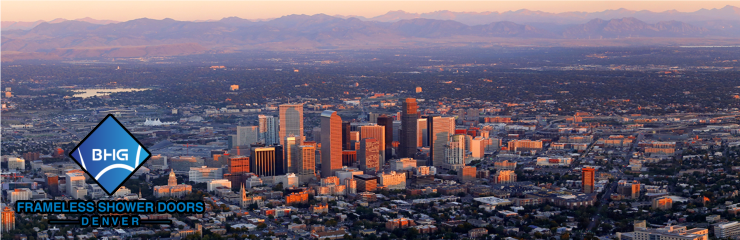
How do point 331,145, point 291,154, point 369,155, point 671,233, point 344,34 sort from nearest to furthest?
1. point 671,233
2. point 291,154
3. point 331,145
4. point 369,155
5. point 344,34

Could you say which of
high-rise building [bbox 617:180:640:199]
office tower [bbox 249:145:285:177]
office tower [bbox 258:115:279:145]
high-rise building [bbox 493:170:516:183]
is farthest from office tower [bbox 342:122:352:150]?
high-rise building [bbox 617:180:640:199]

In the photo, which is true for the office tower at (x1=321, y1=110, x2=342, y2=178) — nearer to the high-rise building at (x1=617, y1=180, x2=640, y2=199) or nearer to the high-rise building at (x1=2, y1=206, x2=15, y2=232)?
the high-rise building at (x1=617, y1=180, x2=640, y2=199)

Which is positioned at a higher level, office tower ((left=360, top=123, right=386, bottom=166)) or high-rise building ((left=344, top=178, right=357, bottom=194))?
office tower ((left=360, top=123, right=386, bottom=166))

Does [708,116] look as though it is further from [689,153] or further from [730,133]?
[689,153]

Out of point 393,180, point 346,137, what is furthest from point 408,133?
point 393,180

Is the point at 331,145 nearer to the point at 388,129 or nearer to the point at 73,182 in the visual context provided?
the point at 388,129

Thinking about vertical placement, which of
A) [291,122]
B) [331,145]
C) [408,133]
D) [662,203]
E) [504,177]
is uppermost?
[291,122]

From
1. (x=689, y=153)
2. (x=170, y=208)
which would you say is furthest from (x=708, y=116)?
(x=170, y=208)
